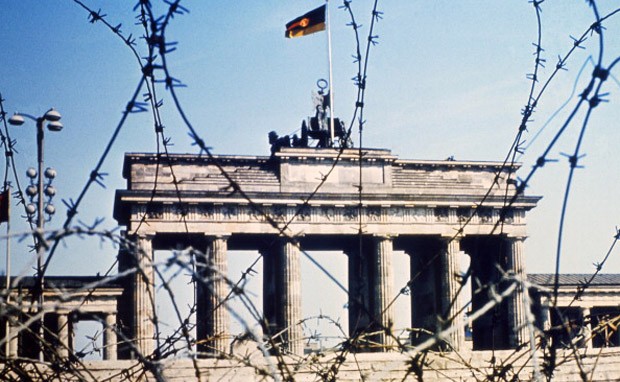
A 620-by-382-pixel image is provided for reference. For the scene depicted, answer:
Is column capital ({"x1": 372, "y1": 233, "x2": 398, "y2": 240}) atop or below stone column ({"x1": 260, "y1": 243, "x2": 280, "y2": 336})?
atop

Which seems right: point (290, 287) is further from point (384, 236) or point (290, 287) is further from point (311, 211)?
point (384, 236)

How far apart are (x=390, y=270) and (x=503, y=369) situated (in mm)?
40828

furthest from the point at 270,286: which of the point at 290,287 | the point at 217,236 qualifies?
the point at 217,236

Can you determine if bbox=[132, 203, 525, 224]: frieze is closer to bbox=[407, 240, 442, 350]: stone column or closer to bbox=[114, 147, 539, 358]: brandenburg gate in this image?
bbox=[114, 147, 539, 358]: brandenburg gate

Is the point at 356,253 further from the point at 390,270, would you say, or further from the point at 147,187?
the point at 147,187

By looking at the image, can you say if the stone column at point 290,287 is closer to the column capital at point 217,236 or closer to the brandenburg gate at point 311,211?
the brandenburg gate at point 311,211

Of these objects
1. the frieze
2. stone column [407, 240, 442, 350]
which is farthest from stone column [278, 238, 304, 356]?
stone column [407, 240, 442, 350]

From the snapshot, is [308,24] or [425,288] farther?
[425,288]

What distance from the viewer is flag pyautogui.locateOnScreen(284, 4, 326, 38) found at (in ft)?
136

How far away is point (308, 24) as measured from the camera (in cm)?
4162

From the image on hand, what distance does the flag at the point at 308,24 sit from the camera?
136 feet

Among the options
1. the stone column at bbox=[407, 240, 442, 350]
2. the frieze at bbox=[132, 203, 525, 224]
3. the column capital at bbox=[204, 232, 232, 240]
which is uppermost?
the frieze at bbox=[132, 203, 525, 224]

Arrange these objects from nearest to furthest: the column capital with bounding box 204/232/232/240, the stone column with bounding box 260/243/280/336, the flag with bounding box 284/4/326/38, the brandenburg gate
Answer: the flag with bounding box 284/4/326/38, the brandenburg gate, the column capital with bounding box 204/232/232/240, the stone column with bounding box 260/243/280/336

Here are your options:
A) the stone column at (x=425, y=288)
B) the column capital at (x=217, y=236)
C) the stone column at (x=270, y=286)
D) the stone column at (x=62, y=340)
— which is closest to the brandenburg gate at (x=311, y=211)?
the column capital at (x=217, y=236)
